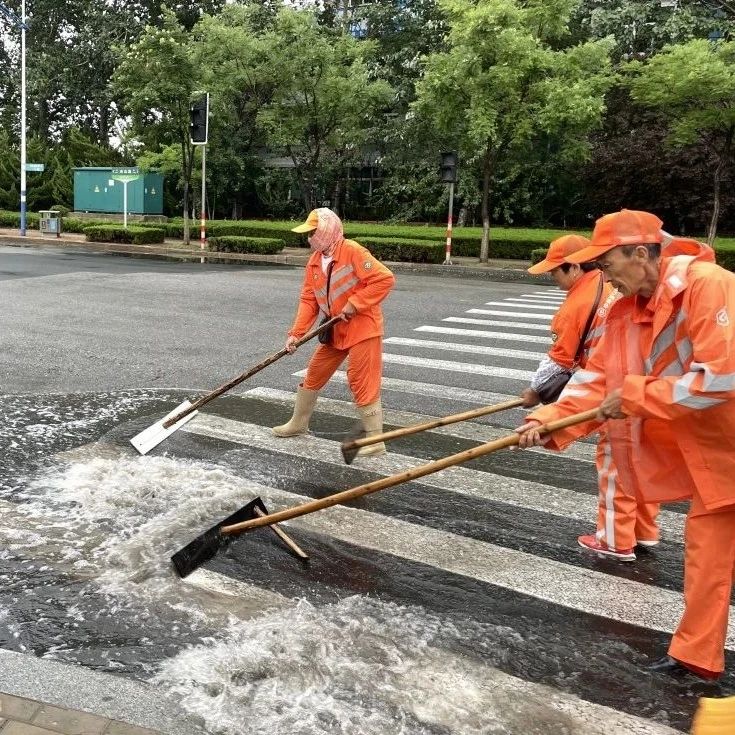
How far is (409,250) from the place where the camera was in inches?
872

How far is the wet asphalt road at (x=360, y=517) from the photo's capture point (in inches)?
124

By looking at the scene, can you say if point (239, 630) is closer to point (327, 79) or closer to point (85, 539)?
point (85, 539)

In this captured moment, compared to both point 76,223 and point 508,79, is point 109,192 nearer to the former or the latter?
point 76,223

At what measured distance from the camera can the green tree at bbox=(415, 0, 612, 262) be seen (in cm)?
1983

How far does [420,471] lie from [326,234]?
8.36 feet

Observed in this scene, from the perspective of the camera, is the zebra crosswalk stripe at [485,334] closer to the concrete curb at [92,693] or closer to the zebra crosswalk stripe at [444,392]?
the zebra crosswalk stripe at [444,392]

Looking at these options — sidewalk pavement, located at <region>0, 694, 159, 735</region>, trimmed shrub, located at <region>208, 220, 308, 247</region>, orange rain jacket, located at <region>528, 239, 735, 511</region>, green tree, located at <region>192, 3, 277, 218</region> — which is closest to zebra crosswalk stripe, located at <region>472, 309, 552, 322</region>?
orange rain jacket, located at <region>528, 239, 735, 511</region>

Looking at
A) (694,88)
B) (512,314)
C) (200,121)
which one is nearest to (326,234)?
(512,314)

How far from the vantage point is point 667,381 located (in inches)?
111

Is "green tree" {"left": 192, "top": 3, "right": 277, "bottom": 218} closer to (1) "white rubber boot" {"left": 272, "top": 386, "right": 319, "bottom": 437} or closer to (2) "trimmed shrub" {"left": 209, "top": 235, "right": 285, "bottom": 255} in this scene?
(2) "trimmed shrub" {"left": 209, "top": 235, "right": 285, "bottom": 255}

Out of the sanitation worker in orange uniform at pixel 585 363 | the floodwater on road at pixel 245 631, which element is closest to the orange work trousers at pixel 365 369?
the floodwater on road at pixel 245 631

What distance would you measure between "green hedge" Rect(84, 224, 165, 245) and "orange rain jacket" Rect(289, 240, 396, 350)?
2044 centimetres

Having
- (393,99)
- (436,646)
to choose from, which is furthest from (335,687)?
(393,99)

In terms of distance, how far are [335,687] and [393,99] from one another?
2756 centimetres
